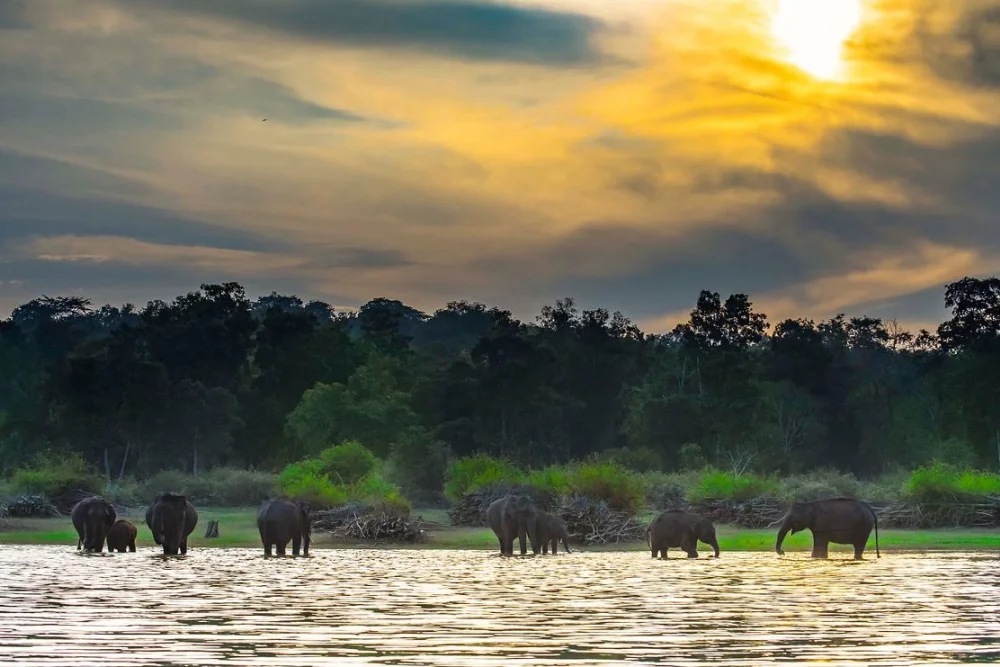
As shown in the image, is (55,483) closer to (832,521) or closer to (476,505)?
(476,505)

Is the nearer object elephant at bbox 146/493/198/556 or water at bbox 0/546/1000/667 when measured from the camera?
water at bbox 0/546/1000/667

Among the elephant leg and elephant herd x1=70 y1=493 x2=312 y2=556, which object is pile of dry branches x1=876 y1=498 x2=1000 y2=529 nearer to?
the elephant leg

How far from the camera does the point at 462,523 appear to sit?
2133 inches

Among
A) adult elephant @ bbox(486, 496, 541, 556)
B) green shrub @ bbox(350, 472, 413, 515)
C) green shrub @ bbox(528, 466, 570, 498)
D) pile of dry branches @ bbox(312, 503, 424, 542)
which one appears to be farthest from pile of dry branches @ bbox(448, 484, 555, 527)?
adult elephant @ bbox(486, 496, 541, 556)

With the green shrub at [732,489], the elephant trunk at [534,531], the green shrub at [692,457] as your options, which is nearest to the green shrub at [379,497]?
the elephant trunk at [534,531]

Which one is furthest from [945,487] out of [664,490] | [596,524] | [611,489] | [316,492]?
[316,492]

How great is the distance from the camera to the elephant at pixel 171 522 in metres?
40.2

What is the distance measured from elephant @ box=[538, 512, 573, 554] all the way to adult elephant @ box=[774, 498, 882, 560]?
20.2 feet

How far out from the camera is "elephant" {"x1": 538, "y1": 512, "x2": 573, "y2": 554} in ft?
141

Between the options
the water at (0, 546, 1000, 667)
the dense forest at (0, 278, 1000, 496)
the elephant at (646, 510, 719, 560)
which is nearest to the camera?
the water at (0, 546, 1000, 667)

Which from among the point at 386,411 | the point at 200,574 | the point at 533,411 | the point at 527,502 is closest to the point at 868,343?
the point at 533,411

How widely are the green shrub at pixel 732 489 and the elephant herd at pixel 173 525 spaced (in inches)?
777

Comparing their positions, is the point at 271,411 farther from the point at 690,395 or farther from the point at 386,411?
the point at 690,395

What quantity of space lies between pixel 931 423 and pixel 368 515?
216ft
